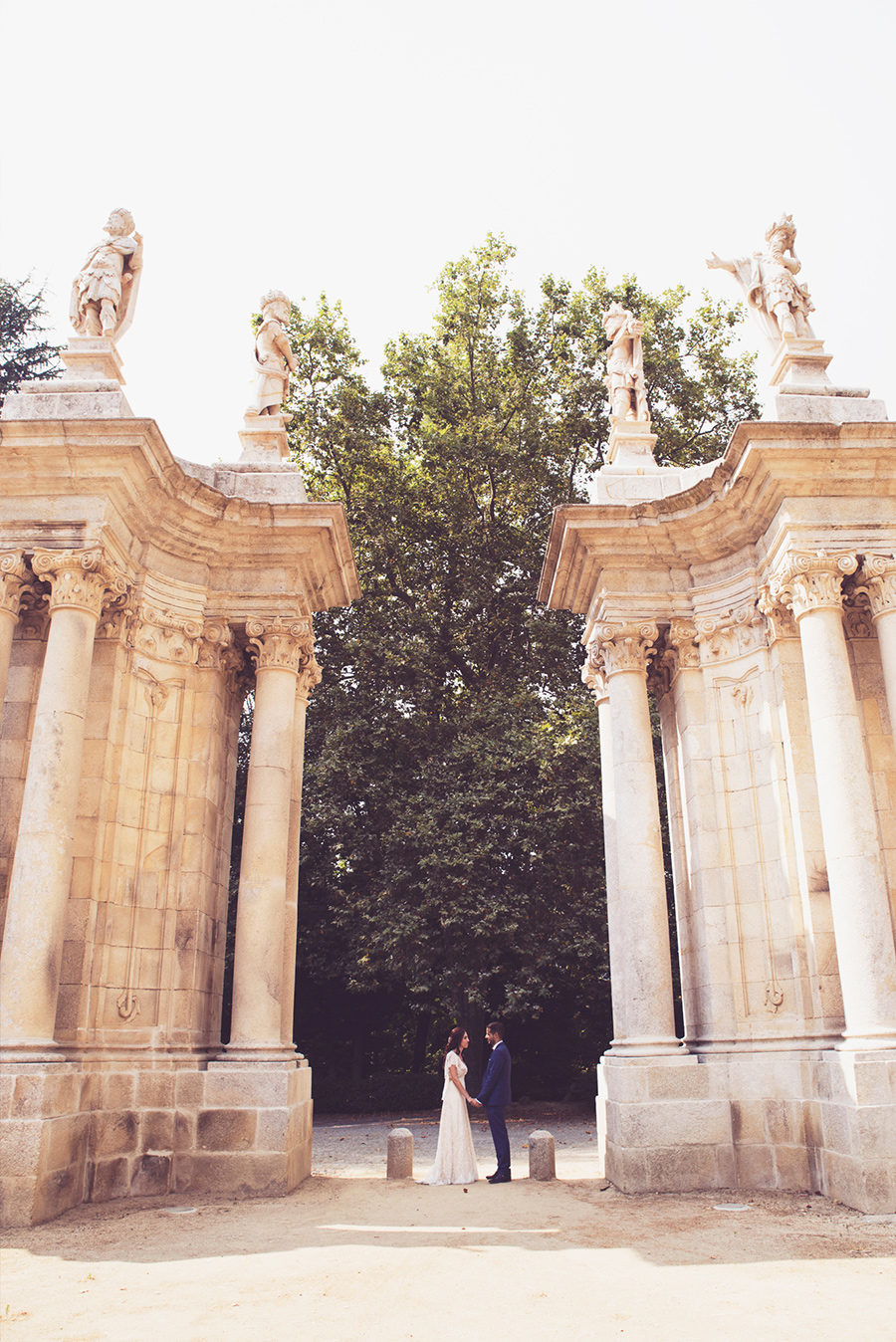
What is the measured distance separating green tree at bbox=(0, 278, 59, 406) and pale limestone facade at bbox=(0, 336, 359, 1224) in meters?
19.9

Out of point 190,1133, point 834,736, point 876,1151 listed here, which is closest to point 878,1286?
point 876,1151

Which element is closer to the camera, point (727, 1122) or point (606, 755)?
point (727, 1122)

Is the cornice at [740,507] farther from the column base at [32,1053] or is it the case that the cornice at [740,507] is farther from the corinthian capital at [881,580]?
the column base at [32,1053]

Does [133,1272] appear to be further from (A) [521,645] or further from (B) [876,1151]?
(A) [521,645]

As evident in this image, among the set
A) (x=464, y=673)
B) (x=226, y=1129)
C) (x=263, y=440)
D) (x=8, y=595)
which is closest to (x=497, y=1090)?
(x=226, y=1129)

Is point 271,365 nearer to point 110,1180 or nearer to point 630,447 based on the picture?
point 630,447

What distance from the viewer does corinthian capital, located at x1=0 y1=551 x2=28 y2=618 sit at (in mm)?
11992

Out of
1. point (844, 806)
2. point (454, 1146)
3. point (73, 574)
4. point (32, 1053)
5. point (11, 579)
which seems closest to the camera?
point (32, 1053)

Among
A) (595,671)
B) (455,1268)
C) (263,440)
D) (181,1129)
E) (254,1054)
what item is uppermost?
(263,440)

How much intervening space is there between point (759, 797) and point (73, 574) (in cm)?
893

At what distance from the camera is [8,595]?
39.7 feet

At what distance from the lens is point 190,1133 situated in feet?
38.1

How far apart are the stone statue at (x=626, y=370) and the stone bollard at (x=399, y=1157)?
35.5ft

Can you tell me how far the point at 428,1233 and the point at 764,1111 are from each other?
4.57 metres
